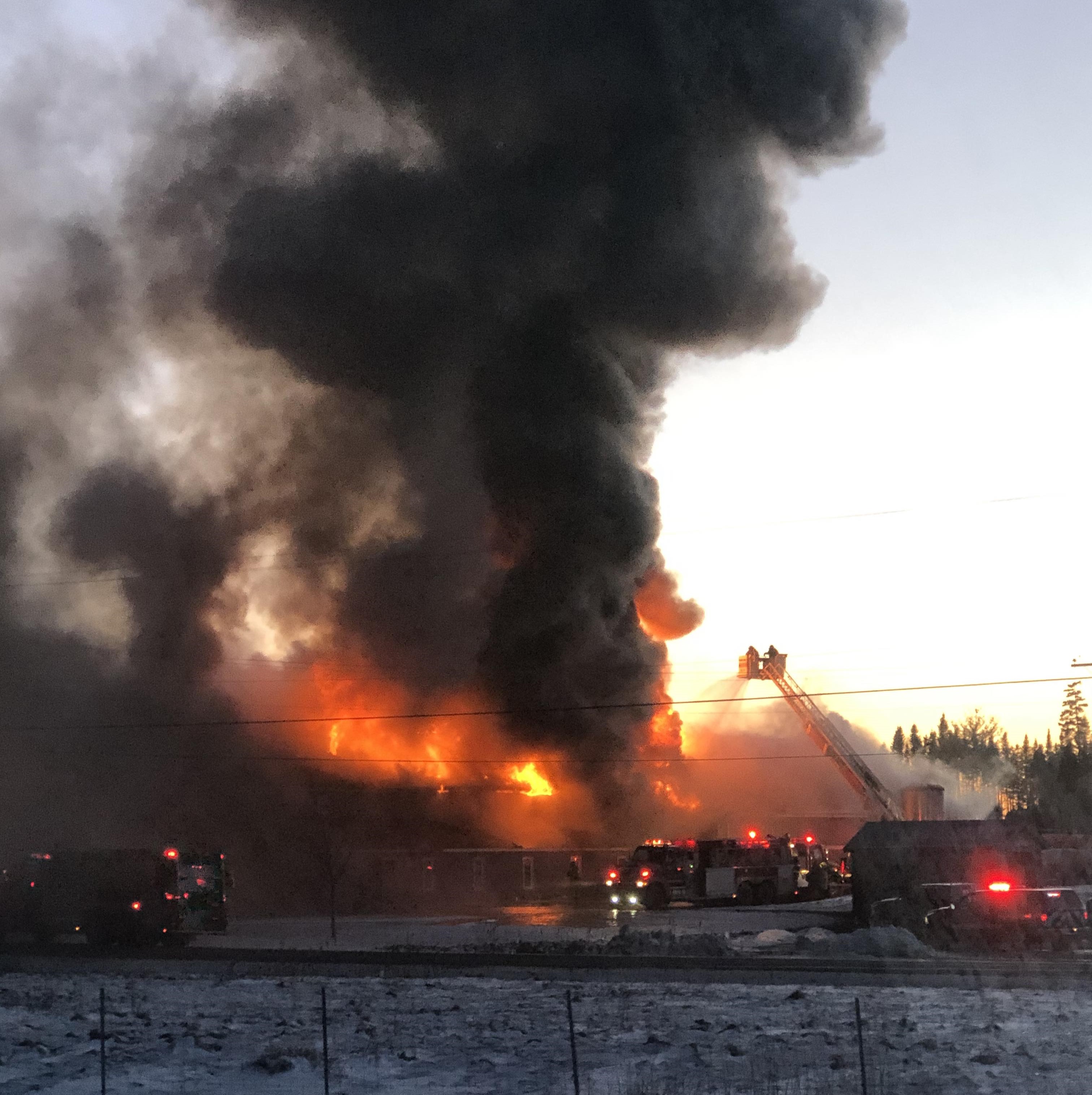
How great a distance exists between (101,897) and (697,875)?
21.5m

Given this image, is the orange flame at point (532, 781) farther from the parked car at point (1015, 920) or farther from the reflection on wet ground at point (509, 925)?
the parked car at point (1015, 920)

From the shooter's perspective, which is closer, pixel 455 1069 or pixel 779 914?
pixel 455 1069

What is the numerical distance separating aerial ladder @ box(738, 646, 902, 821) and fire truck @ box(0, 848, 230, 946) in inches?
1512

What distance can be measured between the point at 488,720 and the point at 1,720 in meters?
20.3

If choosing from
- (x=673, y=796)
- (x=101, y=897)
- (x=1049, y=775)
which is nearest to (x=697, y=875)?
(x=673, y=796)

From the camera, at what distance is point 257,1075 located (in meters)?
14.7

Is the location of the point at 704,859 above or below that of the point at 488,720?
below

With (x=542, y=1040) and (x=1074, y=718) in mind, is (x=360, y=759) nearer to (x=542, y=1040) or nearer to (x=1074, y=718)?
(x=542, y=1040)

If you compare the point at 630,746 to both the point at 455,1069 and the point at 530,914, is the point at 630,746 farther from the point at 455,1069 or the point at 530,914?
the point at 455,1069

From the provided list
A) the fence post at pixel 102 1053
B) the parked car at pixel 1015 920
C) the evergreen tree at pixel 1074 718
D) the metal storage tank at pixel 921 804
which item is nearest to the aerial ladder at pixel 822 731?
the metal storage tank at pixel 921 804

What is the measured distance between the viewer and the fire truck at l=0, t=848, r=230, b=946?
32188 mm

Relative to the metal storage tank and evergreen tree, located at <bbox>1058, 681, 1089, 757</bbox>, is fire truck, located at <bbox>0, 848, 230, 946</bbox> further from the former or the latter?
evergreen tree, located at <bbox>1058, 681, 1089, 757</bbox>

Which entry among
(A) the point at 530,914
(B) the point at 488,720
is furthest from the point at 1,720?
(A) the point at 530,914

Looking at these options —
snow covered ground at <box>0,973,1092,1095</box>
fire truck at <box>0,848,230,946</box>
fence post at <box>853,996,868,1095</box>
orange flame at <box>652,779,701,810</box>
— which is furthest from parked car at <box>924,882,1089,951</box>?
orange flame at <box>652,779,701,810</box>
